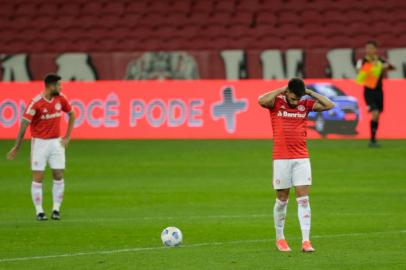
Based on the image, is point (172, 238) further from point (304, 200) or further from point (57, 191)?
point (57, 191)

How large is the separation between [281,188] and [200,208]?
5.19m

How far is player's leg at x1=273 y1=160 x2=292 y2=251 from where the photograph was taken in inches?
514

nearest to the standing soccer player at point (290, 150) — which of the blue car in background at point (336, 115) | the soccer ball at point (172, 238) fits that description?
the soccer ball at point (172, 238)

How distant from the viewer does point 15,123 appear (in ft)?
94.1

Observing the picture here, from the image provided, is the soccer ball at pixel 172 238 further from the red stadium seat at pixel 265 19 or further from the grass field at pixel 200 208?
the red stadium seat at pixel 265 19

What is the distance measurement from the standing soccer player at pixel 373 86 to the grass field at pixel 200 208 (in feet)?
2.06

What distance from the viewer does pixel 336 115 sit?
91.0ft

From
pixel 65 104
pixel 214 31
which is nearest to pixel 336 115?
pixel 214 31

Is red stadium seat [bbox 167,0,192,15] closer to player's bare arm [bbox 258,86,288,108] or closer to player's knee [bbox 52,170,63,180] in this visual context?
player's knee [bbox 52,170,63,180]

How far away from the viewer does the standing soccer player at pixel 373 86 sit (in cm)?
2616

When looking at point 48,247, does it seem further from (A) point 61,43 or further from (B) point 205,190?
(A) point 61,43

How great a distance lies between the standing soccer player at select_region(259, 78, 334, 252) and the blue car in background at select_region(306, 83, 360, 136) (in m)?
14.4

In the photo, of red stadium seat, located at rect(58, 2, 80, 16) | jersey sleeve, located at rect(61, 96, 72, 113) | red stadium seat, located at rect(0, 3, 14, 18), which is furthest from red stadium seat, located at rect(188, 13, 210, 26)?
jersey sleeve, located at rect(61, 96, 72, 113)

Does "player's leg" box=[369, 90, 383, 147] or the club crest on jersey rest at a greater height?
"player's leg" box=[369, 90, 383, 147]
